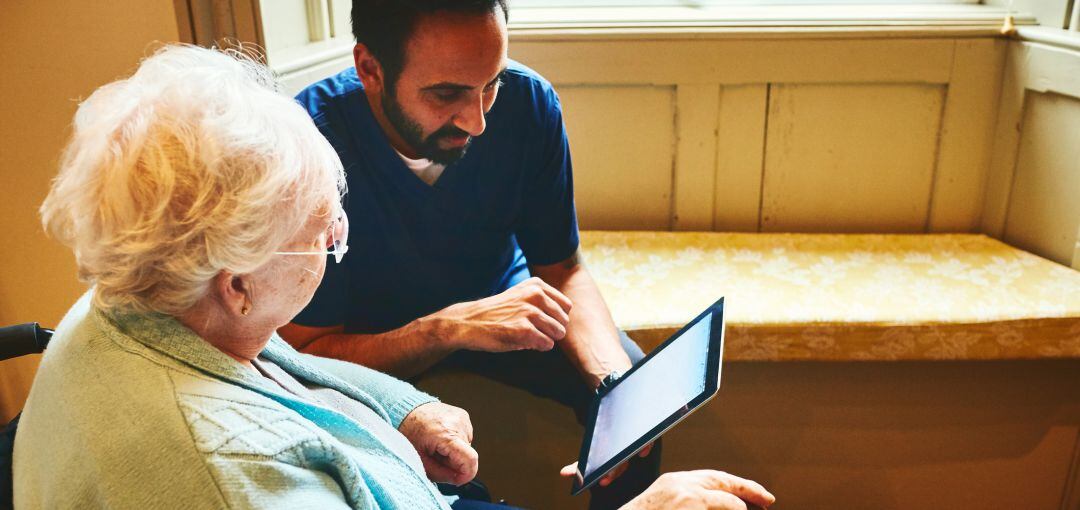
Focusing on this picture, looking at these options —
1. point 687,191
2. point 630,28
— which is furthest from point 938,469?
point 630,28

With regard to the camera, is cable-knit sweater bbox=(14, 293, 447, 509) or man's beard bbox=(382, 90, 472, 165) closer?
cable-knit sweater bbox=(14, 293, 447, 509)

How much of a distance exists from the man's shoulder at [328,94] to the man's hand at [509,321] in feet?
1.39

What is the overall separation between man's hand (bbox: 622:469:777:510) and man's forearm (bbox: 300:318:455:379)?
1.60 ft

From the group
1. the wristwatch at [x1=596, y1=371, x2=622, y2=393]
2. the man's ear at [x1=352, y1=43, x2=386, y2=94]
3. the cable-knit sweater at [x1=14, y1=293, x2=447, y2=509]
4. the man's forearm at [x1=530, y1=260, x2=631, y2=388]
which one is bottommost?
the wristwatch at [x1=596, y1=371, x2=622, y2=393]

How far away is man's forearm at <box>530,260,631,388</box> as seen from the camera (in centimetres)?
152

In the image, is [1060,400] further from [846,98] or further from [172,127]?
[172,127]

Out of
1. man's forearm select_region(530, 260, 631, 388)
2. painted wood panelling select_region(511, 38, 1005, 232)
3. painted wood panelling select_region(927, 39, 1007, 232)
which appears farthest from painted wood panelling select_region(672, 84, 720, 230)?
man's forearm select_region(530, 260, 631, 388)

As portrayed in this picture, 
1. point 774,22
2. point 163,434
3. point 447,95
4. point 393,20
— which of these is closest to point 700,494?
point 163,434

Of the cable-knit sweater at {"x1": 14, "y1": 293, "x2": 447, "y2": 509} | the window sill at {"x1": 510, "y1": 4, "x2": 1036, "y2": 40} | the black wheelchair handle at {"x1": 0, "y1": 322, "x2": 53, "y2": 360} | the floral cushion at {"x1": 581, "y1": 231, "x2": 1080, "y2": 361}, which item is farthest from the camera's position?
the window sill at {"x1": 510, "y1": 4, "x2": 1036, "y2": 40}

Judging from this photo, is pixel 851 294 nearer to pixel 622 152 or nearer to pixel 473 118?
pixel 622 152

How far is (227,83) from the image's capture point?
818 millimetres

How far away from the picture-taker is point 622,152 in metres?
2.27

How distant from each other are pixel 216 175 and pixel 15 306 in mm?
1232

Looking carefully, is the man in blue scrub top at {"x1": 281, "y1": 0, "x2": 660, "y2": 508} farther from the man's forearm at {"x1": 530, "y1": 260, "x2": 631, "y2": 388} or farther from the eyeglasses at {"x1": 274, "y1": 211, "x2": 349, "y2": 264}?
the eyeglasses at {"x1": 274, "y1": 211, "x2": 349, "y2": 264}
